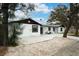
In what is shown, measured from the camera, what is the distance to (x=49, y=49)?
294 centimetres

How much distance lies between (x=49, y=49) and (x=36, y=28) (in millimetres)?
321

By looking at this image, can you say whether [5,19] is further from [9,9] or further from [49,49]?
[49,49]

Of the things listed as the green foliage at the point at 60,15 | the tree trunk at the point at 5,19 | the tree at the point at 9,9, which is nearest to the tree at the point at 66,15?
the green foliage at the point at 60,15

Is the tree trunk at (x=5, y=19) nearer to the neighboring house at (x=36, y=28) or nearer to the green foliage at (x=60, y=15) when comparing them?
the neighboring house at (x=36, y=28)

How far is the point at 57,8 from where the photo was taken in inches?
→ 116

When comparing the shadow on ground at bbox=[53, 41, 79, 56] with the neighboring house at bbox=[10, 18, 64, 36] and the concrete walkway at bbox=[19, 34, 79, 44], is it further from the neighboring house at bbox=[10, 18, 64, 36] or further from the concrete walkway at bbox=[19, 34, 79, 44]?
the neighboring house at bbox=[10, 18, 64, 36]

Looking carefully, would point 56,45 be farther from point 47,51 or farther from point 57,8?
point 57,8

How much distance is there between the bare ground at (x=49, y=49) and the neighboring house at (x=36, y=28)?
0.41 feet

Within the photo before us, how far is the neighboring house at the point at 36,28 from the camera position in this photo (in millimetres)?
2920

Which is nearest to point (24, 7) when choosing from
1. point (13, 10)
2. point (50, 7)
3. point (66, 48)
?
point (13, 10)

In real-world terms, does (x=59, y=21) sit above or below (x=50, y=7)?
below

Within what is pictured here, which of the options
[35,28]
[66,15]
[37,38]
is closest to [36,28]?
[35,28]

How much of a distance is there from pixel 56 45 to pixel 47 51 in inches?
5.5

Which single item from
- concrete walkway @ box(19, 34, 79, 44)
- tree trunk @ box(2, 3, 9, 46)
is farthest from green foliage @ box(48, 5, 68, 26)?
tree trunk @ box(2, 3, 9, 46)
